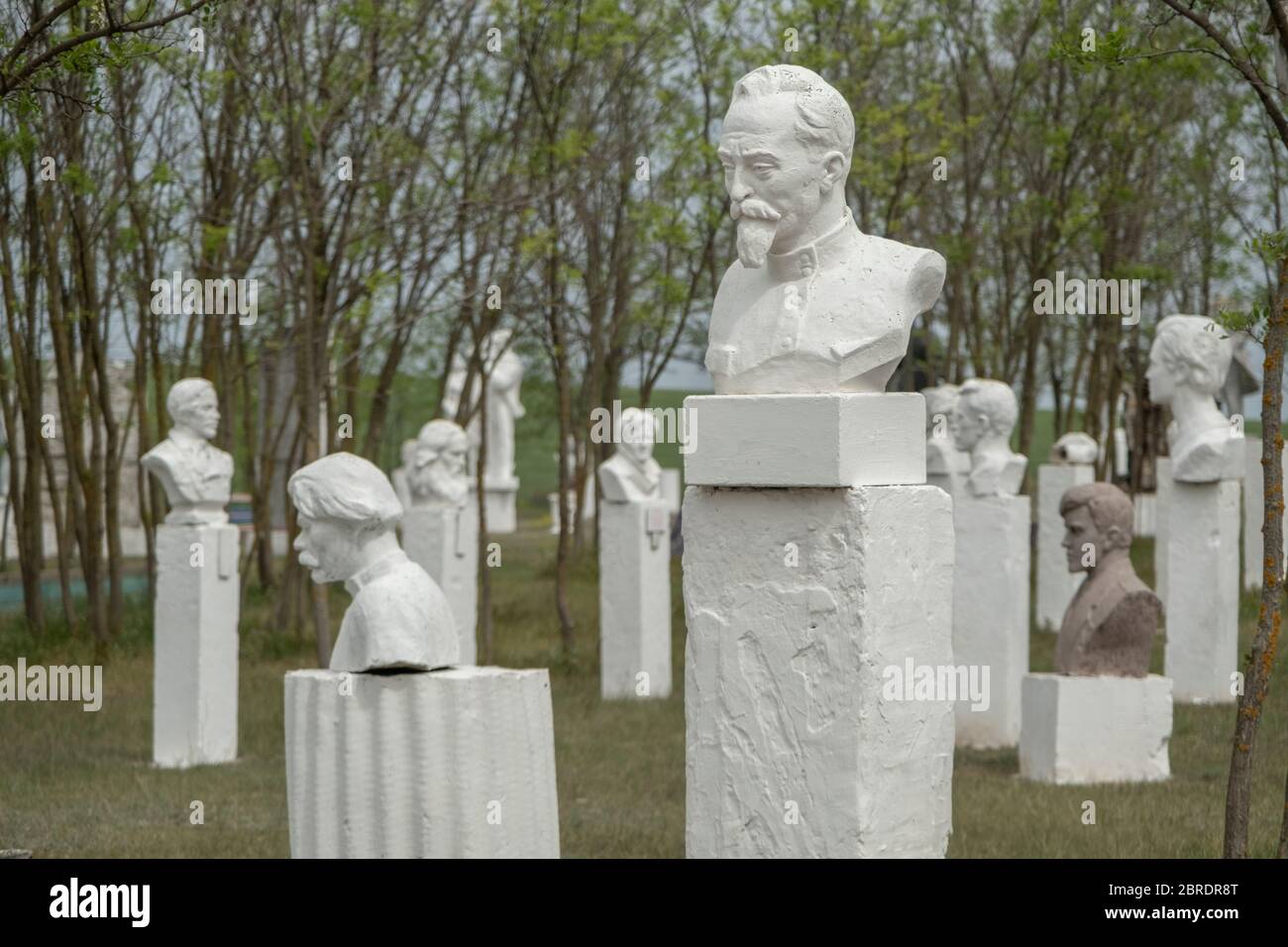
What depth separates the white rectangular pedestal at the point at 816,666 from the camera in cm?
568

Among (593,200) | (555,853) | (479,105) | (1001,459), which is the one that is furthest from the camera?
(593,200)

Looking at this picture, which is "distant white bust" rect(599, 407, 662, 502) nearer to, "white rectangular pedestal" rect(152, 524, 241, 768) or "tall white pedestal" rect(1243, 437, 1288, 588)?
"white rectangular pedestal" rect(152, 524, 241, 768)

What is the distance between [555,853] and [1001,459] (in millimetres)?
6528

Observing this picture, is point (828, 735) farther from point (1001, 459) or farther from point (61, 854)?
point (1001, 459)

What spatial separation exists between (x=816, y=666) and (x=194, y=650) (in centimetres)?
602

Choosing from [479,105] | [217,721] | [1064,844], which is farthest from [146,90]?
[1064,844]

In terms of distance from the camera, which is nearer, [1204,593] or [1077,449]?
[1204,593]

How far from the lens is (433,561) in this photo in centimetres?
1397

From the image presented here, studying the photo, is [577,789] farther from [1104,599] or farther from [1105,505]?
[1105,505]

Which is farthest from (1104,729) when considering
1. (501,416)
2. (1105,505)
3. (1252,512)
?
(501,416)

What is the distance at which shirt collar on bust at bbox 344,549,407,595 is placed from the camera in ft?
20.2

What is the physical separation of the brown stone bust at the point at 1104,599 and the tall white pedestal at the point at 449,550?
5.21m

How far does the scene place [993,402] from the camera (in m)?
12.3

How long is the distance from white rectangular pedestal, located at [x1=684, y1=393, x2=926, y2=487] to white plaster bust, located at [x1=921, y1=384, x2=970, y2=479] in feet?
22.8
